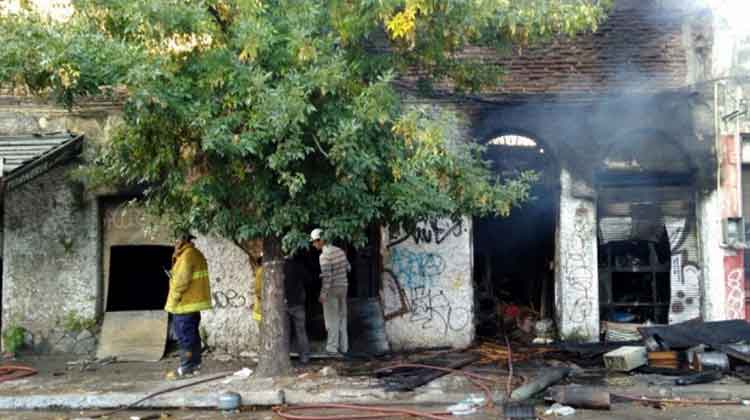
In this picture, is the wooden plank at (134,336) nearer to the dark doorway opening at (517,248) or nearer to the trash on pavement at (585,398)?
the dark doorway opening at (517,248)

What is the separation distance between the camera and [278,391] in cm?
812

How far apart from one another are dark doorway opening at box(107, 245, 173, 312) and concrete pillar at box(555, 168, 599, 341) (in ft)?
20.1

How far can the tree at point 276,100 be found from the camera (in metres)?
7.07

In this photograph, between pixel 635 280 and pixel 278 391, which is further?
pixel 635 280

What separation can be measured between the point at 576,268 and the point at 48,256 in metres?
8.05

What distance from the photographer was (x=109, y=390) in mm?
8547

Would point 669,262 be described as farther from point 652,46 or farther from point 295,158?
point 295,158

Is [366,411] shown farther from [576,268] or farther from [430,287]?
[576,268]

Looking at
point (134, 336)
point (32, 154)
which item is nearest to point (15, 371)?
point (134, 336)

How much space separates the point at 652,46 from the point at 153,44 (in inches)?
310

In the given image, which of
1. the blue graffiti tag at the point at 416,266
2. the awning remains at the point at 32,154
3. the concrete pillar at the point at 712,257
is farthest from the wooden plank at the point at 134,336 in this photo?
the concrete pillar at the point at 712,257

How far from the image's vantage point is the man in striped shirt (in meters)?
10.2

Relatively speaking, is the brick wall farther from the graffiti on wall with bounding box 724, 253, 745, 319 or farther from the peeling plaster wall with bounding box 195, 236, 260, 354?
the peeling plaster wall with bounding box 195, 236, 260, 354

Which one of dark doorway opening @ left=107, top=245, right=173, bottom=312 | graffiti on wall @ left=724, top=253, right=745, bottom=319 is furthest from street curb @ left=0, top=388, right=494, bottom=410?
graffiti on wall @ left=724, top=253, right=745, bottom=319
